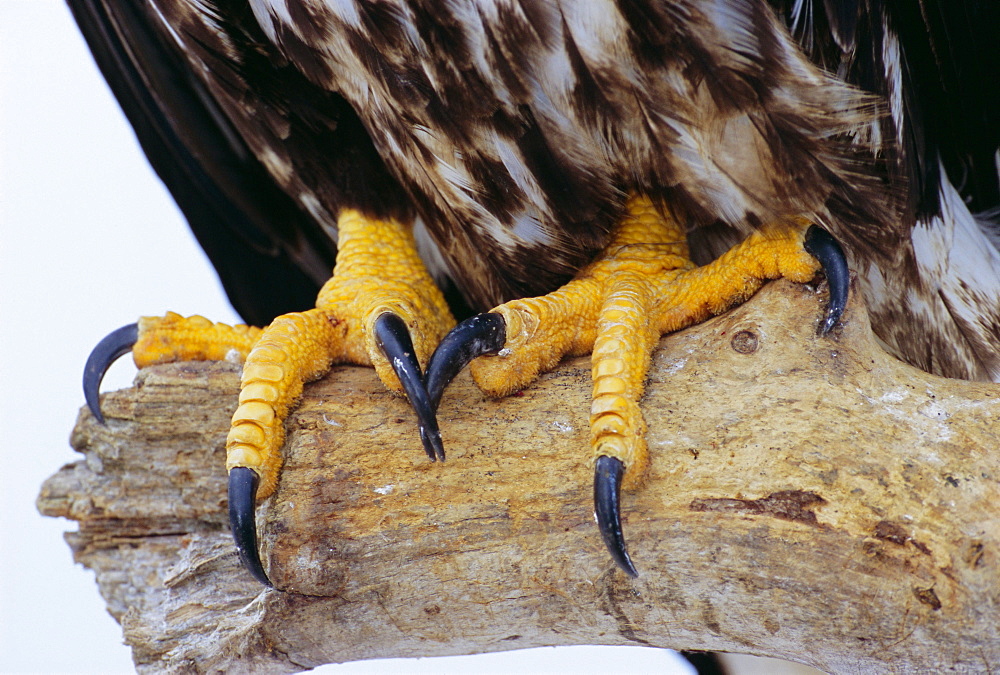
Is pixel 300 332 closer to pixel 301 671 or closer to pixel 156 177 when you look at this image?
pixel 301 671

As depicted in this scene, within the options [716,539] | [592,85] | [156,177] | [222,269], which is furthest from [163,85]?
[716,539]

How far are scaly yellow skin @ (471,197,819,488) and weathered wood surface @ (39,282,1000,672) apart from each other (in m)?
0.04

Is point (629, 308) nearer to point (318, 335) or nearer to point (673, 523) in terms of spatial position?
point (673, 523)

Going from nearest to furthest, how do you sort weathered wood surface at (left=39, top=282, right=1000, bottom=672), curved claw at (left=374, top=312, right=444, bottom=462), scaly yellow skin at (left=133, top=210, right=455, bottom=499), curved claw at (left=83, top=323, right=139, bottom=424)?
weathered wood surface at (left=39, top=282, right=1000, bottom=672) < curved claw at (left=374, top=312, right=444, bottom=462) < scaly yellow skin at (left=133, top=210, right=455, bottom=499) < curved claw at (left=83, top=323, right=139, bottom=424)

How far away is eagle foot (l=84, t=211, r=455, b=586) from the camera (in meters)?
1.12

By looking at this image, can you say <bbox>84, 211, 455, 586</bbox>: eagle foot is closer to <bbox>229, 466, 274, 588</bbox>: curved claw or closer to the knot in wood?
<bbox>229, 466, 274, 588</bbox>: curved claw

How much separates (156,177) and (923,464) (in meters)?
1.50

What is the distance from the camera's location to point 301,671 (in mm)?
1249

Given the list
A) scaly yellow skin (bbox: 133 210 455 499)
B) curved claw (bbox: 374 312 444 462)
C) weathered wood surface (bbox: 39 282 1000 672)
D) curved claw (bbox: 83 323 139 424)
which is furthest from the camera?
curved claw (bbox: 83 323 139 424)

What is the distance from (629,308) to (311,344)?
0.49m

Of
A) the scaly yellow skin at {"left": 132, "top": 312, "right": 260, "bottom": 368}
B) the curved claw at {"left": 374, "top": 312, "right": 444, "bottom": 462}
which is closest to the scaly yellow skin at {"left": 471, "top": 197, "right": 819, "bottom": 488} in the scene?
the curved claw at {"left": 374, "top": 312, "right": 444, "bottom": 462}

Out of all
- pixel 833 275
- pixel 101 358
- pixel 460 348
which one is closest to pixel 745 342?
pixel 833 275

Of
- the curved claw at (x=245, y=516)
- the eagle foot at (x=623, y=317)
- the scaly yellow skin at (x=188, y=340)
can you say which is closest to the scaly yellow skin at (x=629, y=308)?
the eagle foot at (x=623, y=317)

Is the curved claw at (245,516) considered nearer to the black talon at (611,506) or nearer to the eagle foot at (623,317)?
the eagle foot at (623,317)
